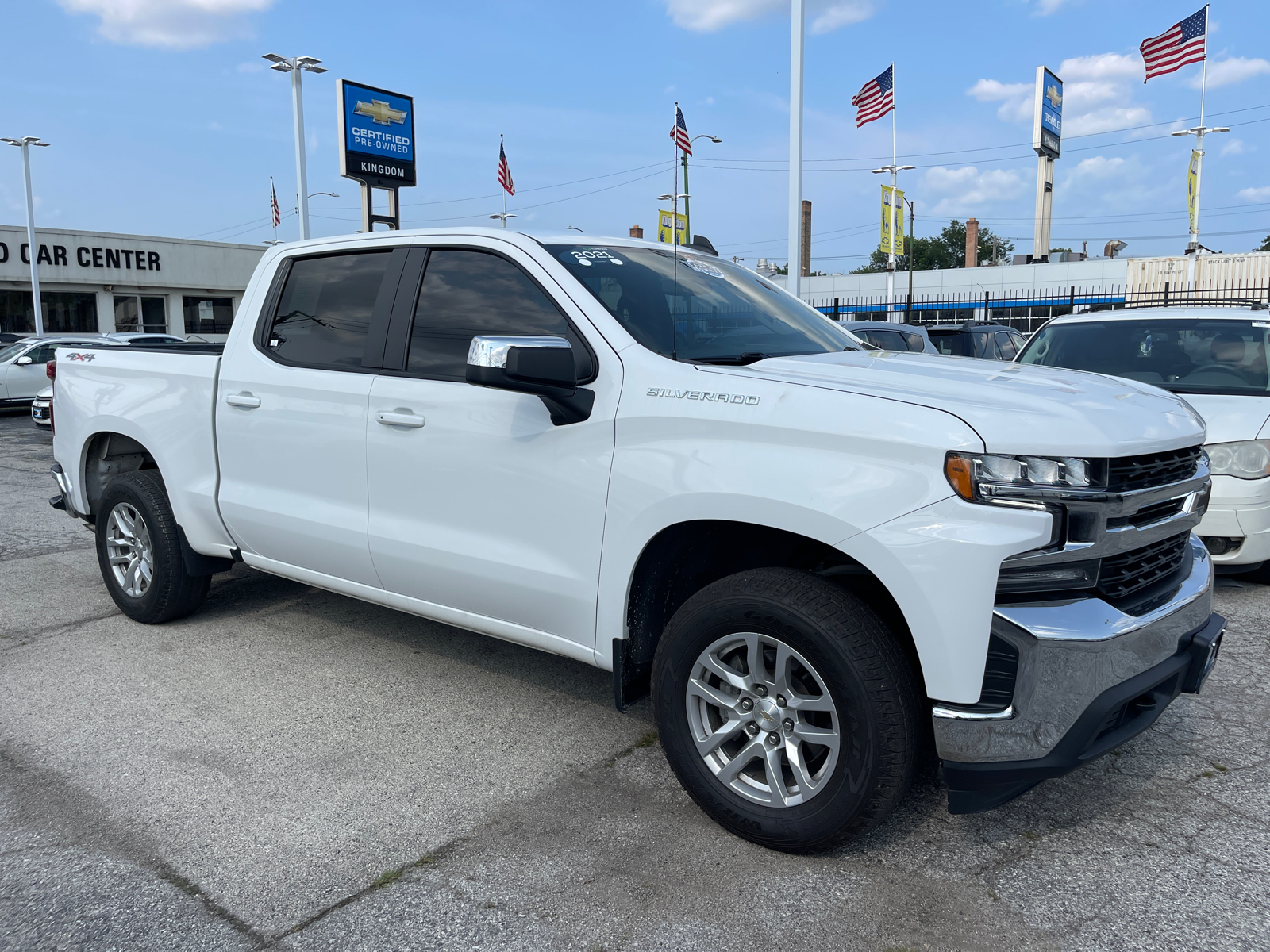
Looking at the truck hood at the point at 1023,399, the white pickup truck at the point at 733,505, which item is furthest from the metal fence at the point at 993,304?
the truck hood at the point at 1023,399

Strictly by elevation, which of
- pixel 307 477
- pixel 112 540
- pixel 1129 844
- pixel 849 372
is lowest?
pixel 1129 844

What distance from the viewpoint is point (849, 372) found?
3230 mm

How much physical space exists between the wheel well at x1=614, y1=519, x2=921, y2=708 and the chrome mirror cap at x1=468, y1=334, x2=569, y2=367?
0.71 m

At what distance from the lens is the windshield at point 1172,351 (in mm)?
6477

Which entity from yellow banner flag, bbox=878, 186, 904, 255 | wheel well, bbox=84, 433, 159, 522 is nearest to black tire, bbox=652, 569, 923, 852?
wheel well, bbox=84, 433, 159, 522

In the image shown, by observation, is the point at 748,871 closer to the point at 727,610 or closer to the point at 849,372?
the point at 727,610

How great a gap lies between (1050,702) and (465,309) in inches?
98.0

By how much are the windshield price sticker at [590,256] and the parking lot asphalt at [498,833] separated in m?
1.86

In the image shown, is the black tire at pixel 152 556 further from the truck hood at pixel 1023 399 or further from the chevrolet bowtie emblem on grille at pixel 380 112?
the chevrolet bowtie emblem on grille at pixel 380 112

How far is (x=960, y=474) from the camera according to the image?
2.60 m

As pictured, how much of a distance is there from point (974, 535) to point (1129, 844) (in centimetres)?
133

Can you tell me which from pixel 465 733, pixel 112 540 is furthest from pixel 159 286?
pixel 465 733

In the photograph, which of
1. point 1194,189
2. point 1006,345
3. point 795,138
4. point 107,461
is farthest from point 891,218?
point 107,461

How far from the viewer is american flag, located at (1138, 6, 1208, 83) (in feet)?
94.6
